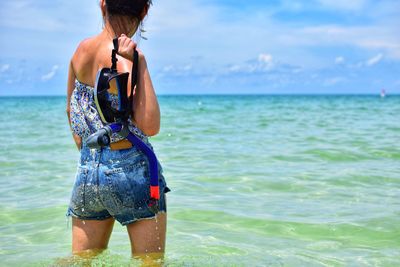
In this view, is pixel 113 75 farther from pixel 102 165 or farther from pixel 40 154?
pixel 40 154

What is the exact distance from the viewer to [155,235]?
2.71 m

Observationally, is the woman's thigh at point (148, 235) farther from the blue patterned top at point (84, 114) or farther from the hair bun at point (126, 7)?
the hair bun at point (126, 7)

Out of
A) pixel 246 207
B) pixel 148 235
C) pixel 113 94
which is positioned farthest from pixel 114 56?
pixel 246 207

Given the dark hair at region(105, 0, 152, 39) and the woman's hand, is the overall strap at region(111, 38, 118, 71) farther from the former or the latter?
the dark hair at region(105, 0, 152, 39)

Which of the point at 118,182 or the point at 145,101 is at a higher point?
the point at 145,101

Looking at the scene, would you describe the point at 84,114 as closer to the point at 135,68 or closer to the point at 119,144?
the point at 119,144

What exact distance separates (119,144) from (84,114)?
0.26 m

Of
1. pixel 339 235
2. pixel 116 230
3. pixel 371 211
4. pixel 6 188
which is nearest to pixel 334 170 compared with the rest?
pixel 371 211

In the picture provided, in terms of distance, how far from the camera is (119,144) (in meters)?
2.60

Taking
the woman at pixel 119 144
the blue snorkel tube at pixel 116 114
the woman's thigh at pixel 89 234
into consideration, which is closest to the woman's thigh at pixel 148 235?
the woman at pixel 119 144

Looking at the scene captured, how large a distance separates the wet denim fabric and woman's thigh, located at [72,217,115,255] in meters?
0.20

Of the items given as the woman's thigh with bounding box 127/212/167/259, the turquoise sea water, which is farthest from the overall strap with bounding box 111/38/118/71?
the turquoise sea water

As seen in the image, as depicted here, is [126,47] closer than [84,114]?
Yes

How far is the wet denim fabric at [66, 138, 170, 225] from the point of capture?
2.60 meters
